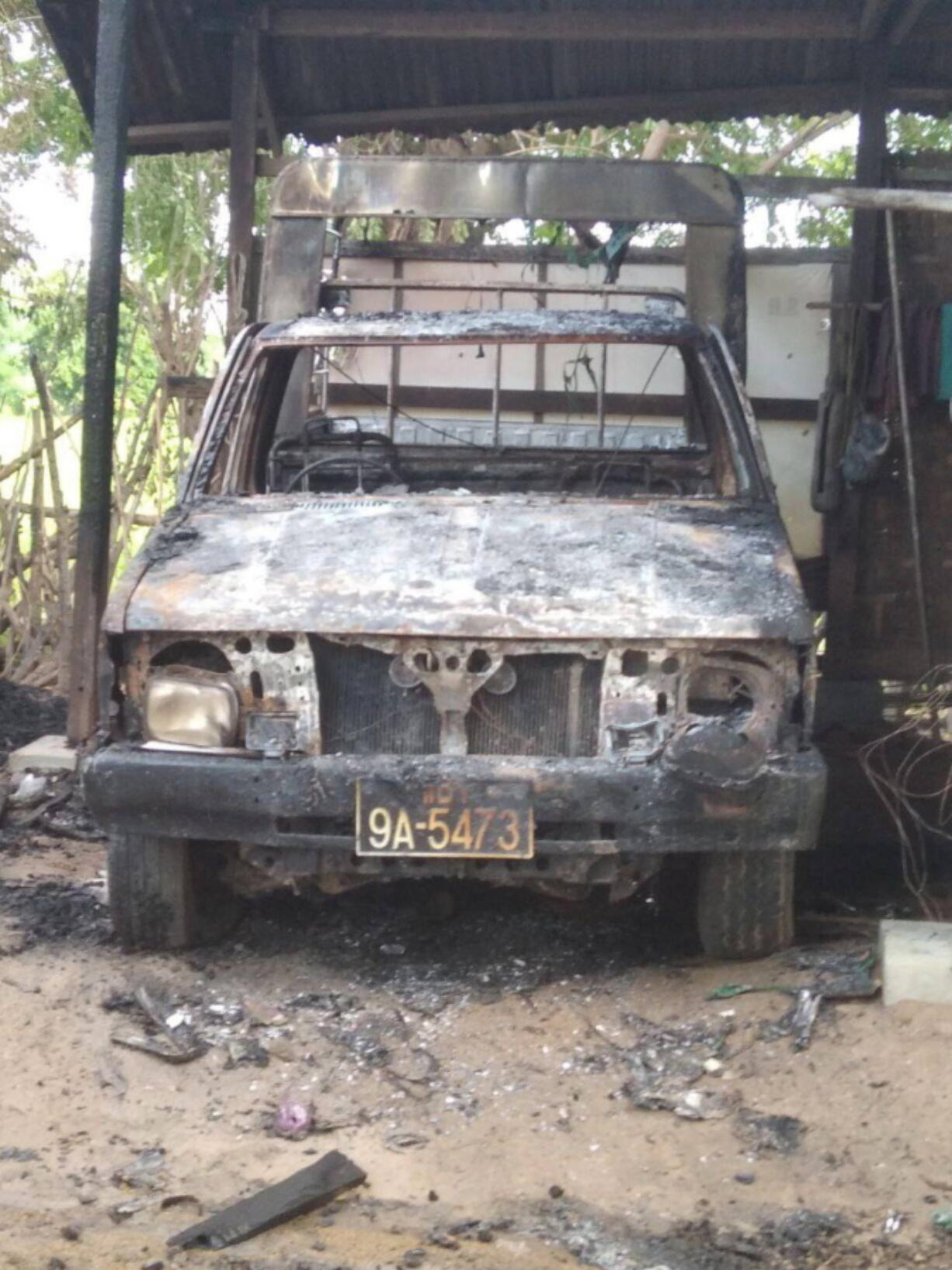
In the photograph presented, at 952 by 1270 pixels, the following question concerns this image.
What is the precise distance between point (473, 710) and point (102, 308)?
3.25 meters

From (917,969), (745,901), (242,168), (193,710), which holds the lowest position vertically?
(917,969)

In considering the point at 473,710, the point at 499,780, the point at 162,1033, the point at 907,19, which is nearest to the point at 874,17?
the point at 907,19

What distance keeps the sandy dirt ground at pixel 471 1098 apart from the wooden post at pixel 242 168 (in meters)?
3.73

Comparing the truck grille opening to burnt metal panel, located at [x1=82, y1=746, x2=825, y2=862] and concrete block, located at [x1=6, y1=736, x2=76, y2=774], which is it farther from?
concrete block, located at [x1=6, y1=736, x2=76, y2=774]

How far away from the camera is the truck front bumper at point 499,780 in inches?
150

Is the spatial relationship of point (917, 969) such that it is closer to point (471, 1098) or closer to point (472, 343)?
point (471, 1098)

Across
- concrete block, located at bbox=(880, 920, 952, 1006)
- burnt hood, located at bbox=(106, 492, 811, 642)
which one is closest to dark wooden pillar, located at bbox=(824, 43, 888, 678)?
burnt hood, located at bbox=(106, 492, 811, 642)

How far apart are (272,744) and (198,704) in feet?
0.76

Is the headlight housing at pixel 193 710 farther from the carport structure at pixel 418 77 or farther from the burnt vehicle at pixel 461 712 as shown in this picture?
the carport structure at pixel 418 77

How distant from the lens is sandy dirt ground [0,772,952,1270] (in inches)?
113

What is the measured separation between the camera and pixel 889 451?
291 inches

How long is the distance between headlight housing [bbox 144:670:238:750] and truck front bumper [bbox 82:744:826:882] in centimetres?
6

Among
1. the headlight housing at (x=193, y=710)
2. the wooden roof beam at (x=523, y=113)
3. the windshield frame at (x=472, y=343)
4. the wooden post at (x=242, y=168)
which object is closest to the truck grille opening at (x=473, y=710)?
the headlight housing at (x=193, y=710)

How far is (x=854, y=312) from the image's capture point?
7.26m
